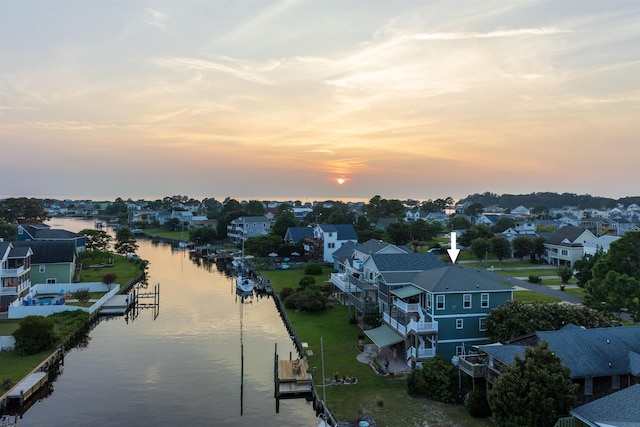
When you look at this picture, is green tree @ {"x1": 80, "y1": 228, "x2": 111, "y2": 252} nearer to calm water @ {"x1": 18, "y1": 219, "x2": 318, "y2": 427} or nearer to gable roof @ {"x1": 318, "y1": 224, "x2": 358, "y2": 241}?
calm water @ {"x1": 18, "y1": 219, "x2": 318, "y2": 427}

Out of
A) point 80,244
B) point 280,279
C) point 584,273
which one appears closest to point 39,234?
point 80,244

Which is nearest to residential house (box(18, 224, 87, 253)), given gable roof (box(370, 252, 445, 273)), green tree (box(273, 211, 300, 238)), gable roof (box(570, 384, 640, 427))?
green tree (box(273, 211, 300, 238))

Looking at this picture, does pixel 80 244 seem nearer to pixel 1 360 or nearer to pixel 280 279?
pixel 280 279

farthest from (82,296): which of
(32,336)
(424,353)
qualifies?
(424,353)

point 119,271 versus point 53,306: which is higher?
point 53,306

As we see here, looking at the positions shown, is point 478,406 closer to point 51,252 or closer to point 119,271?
point 51,252

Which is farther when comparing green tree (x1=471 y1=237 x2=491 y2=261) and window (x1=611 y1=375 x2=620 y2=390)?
green tree (x1=471 y1=237 x2=491 y2=261)
